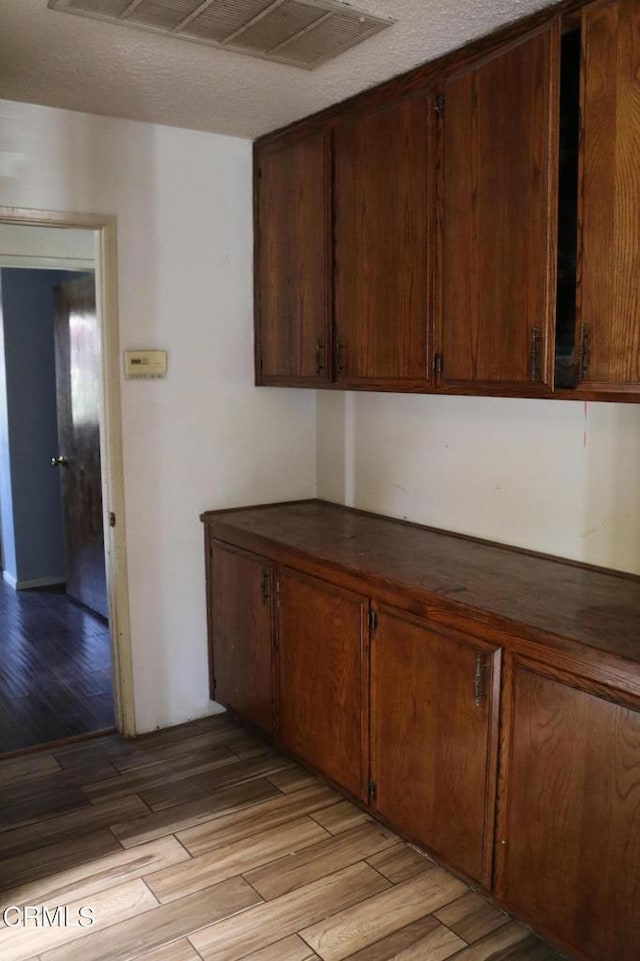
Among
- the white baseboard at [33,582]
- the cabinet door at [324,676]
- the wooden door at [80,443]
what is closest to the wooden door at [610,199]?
the cabinet door at [324,676]

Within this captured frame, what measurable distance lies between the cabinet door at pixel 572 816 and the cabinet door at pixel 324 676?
0.64 metres

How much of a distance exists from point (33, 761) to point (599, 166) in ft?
9.31

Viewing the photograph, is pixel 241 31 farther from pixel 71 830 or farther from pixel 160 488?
pixel 71 830

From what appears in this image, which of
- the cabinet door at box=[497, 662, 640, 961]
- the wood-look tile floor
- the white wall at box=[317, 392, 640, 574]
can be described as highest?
the white wall at box=[317, 392, 640, 574]

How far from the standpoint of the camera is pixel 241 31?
2.27m

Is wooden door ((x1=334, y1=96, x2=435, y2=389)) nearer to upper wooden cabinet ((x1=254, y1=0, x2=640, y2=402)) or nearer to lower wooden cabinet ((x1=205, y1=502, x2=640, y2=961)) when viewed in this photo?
upper wooden cabinet ((x1=254, y1=0, x2=640, y2=402))

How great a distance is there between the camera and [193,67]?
254 cm

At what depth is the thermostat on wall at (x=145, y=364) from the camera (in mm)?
3209

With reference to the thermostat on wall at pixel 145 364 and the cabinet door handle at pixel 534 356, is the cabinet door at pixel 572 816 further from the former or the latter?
the thermostat on wall at pixel 145 364

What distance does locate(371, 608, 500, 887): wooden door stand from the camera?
2172mm

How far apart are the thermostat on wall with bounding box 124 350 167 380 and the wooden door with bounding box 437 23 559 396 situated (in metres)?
1.25

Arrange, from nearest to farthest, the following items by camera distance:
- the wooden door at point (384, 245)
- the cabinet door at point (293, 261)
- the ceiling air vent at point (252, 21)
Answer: the ceiling air vent at point (252, 21) → the wooden door at point (384, 245) → the cabinet door at point (293, 261)

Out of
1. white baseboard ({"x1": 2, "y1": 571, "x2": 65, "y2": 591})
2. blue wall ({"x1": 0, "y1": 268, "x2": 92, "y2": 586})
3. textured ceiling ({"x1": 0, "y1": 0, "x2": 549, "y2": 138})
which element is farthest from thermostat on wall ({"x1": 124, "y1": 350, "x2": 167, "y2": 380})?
white baseboard ({"x1": 2, "y1": 571, "x2": 65, "y2": 591})

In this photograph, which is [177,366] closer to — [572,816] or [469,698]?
[469,698]
